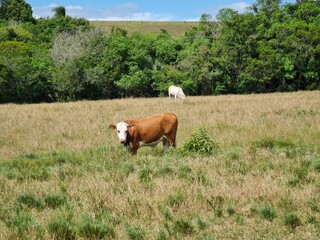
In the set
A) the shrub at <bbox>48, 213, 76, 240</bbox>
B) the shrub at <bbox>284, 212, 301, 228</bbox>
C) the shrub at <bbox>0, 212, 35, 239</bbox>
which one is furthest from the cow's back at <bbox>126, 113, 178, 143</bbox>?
the shrub at <bbox>284, 212, 301, 228</bbox>

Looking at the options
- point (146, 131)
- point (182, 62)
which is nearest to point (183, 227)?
point (146, 131)

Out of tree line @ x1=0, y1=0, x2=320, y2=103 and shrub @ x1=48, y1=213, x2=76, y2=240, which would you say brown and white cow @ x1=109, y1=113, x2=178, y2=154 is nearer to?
shrub @ x1=48, y1=213, x2=76, y2=240

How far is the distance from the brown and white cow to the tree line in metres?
32.2

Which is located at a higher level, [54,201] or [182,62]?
[182,62]

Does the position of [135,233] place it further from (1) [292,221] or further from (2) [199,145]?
(2) [199,145]

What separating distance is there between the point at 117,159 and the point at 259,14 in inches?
1838

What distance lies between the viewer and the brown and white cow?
11031mm

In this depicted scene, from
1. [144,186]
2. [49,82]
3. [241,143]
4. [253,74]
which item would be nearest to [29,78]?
[49,82]

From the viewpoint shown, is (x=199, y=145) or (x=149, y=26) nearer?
(x=199, y=145)

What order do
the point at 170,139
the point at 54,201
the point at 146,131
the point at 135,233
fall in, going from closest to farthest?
the point at 135,233
the point at 54,201
the point at 146,131
the point at 170,139

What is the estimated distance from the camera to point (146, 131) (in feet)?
37.6

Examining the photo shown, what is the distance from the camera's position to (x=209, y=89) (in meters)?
48.8

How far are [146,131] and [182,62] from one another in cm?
3774

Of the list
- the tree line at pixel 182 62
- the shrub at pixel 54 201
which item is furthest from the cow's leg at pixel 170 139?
the tree line at pixel 182 62
